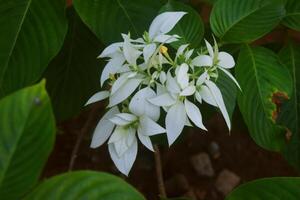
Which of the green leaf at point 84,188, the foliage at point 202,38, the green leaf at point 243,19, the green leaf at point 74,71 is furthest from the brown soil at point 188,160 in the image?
the green leaf at point 84,188

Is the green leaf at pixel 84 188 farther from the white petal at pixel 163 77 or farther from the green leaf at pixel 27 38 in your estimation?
the green leaf at pixel 27 38

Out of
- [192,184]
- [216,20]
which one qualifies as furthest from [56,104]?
[192,184]

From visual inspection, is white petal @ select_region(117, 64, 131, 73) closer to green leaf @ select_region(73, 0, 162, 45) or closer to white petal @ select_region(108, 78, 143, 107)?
white petal @ select_region(108, 78, 143, 107)

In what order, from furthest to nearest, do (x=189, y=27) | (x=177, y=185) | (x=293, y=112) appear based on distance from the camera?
(x=177, y=185), (x=293, y=112), (x=189, y=27)

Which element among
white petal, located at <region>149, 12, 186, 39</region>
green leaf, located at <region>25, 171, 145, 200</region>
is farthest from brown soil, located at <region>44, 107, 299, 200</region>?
green leaf, located at <region>25, 171, 145, 200</region>

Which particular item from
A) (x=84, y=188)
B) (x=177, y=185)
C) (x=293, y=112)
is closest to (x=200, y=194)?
(x=177, y=185)

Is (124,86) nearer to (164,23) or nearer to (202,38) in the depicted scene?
(164,23)
